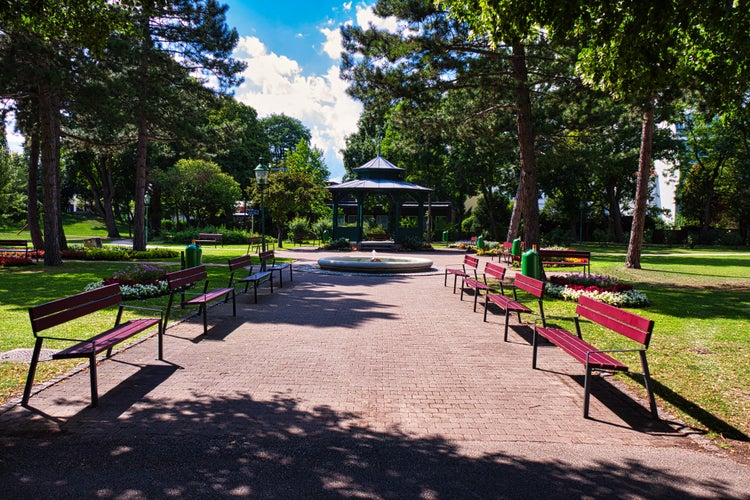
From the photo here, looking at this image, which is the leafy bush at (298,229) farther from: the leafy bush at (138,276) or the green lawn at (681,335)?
the leafy bush at (138,276)

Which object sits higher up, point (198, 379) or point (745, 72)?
point (745, 72)

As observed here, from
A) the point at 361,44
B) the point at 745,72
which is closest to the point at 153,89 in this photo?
the point at 361,44

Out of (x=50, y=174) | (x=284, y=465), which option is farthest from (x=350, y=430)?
(x=50, y=174)

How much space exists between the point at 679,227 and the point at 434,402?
47.8 meters

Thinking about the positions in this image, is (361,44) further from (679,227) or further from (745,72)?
(679,227)

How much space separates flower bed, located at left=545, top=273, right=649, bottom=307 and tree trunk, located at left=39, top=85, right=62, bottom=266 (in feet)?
52.7

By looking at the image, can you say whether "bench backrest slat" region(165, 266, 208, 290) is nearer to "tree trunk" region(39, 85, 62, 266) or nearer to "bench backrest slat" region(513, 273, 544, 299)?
"bench backrest slat" region(513, 273, 544, 299)

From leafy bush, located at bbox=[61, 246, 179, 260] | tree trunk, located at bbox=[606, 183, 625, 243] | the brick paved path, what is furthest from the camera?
tree trunk, located at bbox=[606, 183, 625, 243]

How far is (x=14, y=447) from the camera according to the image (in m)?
3.51

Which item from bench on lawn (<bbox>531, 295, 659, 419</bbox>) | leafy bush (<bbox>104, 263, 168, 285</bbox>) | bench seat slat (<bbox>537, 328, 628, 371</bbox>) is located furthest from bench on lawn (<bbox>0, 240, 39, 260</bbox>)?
bench on lawn (<bbox>531, 295, 659, 419</bbox>)

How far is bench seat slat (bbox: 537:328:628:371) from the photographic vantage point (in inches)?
169

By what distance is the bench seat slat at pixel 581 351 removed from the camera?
14.1 feet

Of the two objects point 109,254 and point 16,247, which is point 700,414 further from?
point 16,247

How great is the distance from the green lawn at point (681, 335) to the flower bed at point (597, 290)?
1.12ft
